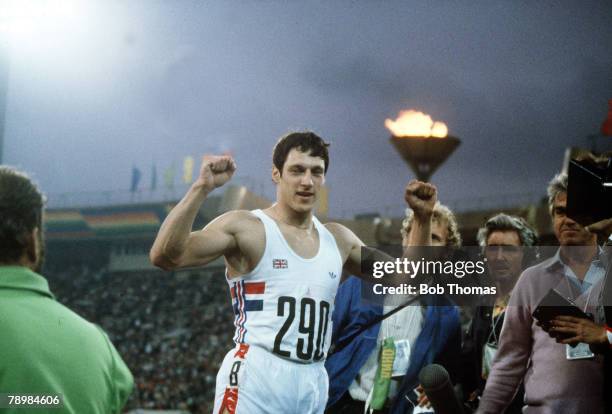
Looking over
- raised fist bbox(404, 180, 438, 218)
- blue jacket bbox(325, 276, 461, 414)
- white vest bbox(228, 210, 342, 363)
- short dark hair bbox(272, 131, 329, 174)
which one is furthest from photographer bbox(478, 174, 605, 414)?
short dark hair bbox(272, 131, 329, 174)

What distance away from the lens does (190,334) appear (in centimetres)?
2855

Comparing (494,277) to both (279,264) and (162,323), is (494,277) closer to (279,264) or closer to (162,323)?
(279,264)

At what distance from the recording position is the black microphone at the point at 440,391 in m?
3.79

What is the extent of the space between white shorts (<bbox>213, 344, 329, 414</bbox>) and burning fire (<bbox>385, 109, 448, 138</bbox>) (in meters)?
2.22

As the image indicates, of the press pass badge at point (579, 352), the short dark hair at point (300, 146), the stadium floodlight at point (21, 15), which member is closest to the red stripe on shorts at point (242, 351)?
the short dark hair at point (300, 146)

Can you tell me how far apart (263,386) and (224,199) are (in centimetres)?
2710

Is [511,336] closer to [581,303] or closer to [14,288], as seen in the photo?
[581,303]

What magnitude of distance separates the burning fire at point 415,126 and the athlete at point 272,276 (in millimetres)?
1362

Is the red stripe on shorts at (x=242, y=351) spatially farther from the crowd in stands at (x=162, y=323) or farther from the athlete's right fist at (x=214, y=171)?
the crowd in stands at (x=162, y=323)

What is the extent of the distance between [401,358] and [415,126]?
5.76 ft

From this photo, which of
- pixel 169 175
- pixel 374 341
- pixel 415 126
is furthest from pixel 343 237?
pixel 169 175

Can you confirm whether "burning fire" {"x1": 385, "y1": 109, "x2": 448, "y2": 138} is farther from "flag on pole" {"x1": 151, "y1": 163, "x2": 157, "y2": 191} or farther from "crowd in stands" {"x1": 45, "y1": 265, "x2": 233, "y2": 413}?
"flag on pole" {"x1": 151, "y1": 163, "x2": 157, "y2": 191}

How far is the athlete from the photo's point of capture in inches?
135

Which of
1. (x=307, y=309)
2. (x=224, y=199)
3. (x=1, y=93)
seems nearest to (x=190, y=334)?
(x=224, y=199)
